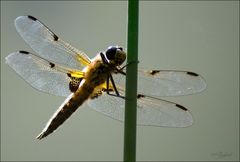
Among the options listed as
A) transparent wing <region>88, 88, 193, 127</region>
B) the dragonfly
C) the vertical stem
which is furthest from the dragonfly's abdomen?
the vertical stem

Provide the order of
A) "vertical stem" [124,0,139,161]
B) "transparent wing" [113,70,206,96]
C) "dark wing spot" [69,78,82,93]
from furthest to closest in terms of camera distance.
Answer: "dark wing spot" [69,78,82,93] < "transparent wing" [113,70,206,96] < "vertical stem" [124,0,139,161]

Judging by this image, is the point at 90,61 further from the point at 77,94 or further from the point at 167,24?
the point at 167,24

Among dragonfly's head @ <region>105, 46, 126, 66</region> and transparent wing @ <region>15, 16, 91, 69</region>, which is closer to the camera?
dragonfly's head @ <region>105, 46, 126, 66</region>

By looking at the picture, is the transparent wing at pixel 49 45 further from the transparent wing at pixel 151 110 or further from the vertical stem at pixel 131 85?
the vertical stem at pixel 131 85

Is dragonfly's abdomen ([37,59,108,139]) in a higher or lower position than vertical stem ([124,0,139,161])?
higher

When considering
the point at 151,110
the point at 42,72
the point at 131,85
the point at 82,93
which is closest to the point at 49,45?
the point at 42,72

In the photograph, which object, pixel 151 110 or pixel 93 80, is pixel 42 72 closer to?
pixel 93 80

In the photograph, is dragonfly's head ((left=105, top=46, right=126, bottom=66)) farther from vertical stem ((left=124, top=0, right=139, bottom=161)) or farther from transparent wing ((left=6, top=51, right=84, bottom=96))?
vertical stem ((left=124, top=0, right=139, bottom=161))

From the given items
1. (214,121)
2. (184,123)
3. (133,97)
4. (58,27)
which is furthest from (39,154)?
(133,97)
